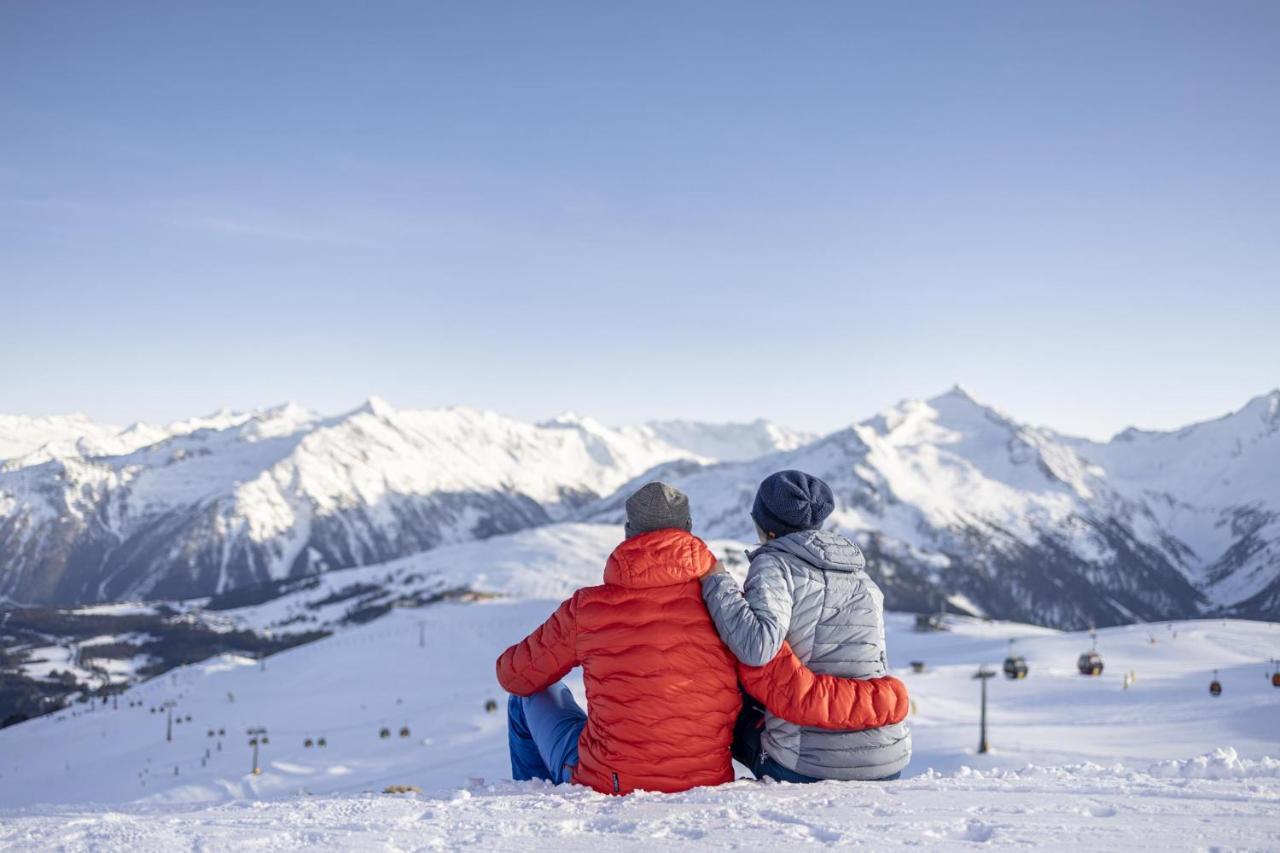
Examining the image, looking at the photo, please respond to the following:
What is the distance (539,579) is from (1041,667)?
14563 cm

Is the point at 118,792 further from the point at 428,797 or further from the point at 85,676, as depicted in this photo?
the point at 85,676

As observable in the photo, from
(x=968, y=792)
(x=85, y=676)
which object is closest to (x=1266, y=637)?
(x=968, y=792)

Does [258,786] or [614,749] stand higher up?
[614,749]

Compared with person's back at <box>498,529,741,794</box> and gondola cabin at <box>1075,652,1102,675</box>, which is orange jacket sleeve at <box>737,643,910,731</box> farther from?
gondola cabin at <box>1075,652,1102,675</box>

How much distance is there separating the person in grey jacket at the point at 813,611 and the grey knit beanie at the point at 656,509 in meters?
0.61

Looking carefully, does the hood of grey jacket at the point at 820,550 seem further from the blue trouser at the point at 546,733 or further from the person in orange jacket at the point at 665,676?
the blue trouser at the point at 546,733

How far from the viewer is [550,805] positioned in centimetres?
787

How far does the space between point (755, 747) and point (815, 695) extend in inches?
48.9

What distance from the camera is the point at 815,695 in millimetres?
7594

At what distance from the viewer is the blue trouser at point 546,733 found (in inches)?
349

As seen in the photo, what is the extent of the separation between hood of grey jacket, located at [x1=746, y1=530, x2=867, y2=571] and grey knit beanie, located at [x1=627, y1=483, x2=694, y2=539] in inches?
29.5

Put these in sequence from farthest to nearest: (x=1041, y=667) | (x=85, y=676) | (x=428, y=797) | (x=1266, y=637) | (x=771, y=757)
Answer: (x=85, y=676) < (x=1266, y=637) < (x=1041, y=667) < (x=428, y=797) < (x=771, y=757)

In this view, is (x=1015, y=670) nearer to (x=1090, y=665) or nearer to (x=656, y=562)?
(x=1090, y=665)

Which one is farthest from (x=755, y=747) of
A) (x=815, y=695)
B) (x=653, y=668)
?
(x=653, y=668)
